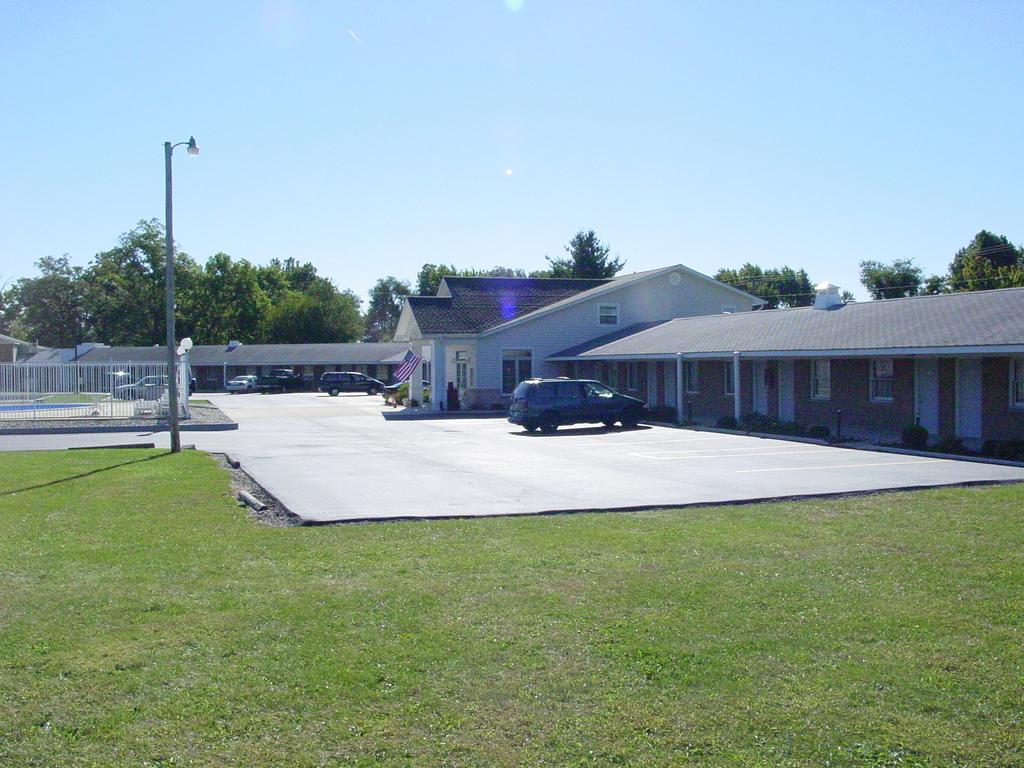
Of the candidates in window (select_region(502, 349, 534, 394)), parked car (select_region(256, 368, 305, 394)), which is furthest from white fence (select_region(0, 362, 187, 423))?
parked car (select_region(256, 368, 305, 394))

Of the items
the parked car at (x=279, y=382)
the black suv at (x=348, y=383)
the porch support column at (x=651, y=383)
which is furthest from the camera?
the parked car at (x=279, y=382)

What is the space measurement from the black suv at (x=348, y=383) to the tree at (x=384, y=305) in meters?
77.2

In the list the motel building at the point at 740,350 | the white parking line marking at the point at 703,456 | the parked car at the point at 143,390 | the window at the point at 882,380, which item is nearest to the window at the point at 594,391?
the motel building at the point at 740,350

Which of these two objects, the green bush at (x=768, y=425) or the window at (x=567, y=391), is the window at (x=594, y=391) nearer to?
the window at (x=567, y=391)

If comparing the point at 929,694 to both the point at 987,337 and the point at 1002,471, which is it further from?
the point at 987,337


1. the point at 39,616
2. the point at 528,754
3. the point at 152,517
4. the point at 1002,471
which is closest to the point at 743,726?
the point at 528,754

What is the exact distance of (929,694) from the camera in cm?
550

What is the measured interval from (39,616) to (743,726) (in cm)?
515

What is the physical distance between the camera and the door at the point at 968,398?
71.9ft

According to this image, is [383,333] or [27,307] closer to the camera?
[27,307]

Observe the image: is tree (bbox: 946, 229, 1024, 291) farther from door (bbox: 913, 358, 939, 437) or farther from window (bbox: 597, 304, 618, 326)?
door (bbox: 913, 358, 939, 437)

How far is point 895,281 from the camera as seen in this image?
244 ft

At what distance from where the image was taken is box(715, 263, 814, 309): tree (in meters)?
87.1

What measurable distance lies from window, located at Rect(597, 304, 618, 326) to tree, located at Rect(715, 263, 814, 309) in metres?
46.4
